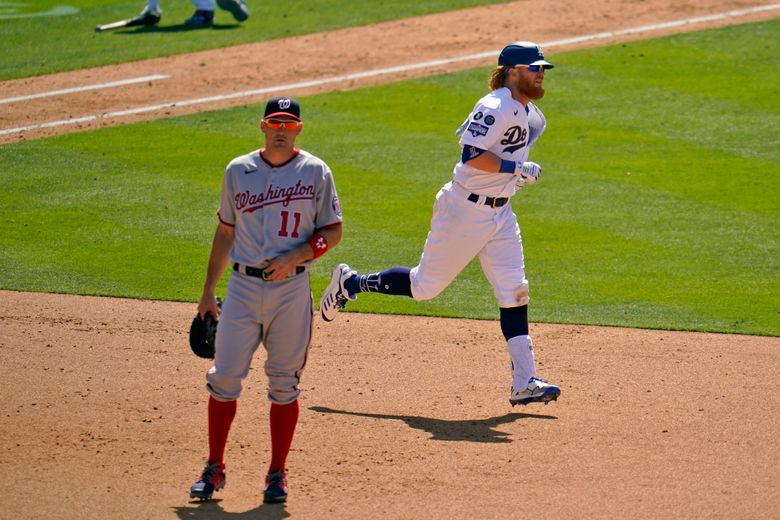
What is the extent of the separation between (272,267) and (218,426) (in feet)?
2.54

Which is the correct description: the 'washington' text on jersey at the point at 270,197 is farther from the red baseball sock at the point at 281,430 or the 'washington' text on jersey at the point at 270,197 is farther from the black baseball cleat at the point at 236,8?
the black baseball cleat at the point at 236,8

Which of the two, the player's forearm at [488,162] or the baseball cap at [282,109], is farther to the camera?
the player's forearm at [488,162]

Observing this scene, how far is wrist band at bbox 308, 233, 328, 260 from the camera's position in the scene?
5.22 m

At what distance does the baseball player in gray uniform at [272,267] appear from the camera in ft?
17.1

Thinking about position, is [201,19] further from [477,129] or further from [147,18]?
[477,129]

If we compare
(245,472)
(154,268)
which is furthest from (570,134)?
(245,472)

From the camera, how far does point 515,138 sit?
6.51 m

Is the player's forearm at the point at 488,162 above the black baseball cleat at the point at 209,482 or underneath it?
above

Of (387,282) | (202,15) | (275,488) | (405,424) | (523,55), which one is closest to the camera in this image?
(275,488)

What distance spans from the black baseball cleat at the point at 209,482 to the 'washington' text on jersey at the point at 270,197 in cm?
115

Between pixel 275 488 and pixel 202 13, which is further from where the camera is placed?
pixel 202 13

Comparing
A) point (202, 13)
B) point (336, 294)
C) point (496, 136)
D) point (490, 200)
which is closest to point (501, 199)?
point (490, 200)

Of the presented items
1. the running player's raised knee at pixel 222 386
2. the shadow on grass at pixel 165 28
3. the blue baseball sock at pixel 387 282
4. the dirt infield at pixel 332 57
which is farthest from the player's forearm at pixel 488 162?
the shadow on grass at pixel 165 28

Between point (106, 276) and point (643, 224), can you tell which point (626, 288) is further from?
point (106, 276)
